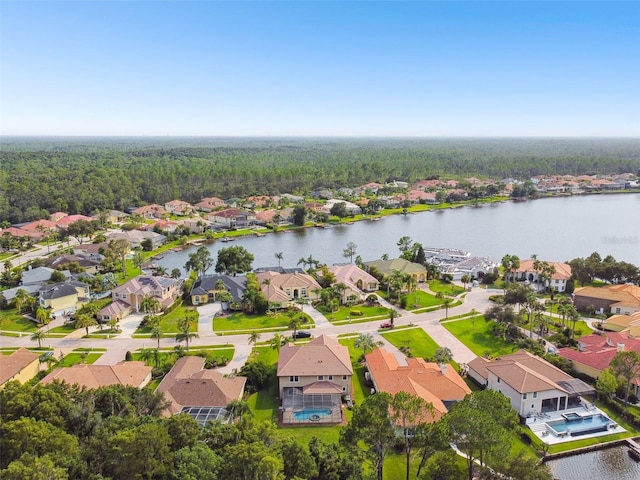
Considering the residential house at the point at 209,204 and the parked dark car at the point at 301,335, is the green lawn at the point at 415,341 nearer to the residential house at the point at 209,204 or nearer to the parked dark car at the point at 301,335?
the parked dark car at the point at 301,335

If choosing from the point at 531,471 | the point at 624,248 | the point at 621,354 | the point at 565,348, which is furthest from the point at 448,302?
the point at 624,248

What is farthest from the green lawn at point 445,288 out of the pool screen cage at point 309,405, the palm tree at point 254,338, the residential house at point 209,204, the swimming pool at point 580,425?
the residential house at point 209,204

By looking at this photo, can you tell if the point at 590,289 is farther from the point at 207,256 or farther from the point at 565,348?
the point at 207,256

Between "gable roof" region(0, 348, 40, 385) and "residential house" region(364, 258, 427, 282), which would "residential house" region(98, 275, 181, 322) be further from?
"residential house" region(364, 258, 427, 282)

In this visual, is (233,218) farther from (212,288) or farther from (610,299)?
(610,299)

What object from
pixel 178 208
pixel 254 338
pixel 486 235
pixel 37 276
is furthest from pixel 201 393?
pixel 178 208

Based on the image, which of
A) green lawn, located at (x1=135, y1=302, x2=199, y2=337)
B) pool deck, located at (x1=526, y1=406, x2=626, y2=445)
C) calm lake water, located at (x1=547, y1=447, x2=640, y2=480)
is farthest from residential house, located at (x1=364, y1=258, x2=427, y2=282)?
calm lake water, located at (x1=547, y1=447, x2=640, y2=480)
